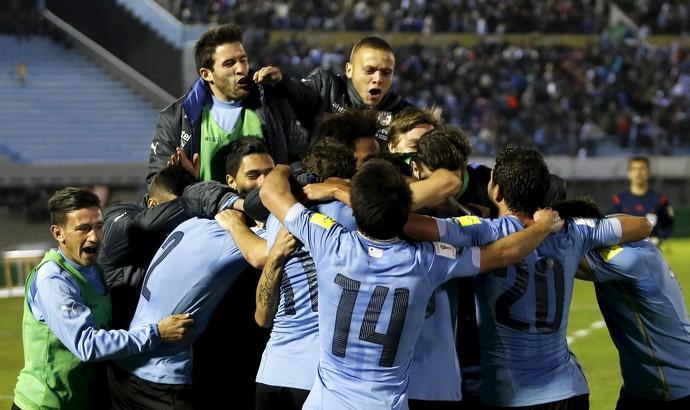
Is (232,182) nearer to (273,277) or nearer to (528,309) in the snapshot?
(273,277)

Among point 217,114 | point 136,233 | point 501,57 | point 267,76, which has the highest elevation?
point 267,76

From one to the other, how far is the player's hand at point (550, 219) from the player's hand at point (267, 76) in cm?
235

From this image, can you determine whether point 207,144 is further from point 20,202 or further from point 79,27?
point 79,27

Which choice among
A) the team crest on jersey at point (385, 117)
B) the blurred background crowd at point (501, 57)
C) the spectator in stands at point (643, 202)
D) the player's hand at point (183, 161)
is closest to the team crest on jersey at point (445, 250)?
the player's hand at point (183, 161)

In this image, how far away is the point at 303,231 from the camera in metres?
4.27

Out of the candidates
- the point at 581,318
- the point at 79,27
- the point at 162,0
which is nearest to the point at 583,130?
the point at 162,0

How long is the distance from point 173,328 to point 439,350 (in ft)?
4.37

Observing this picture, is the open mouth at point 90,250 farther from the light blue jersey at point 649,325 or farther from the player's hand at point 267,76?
the light blue jersey at point 649,325

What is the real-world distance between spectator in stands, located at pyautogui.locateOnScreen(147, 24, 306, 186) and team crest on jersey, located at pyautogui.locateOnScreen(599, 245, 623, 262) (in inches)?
93.1

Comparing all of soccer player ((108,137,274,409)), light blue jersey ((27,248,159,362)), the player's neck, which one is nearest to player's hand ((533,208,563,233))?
soccer player ((108,137,274,409))

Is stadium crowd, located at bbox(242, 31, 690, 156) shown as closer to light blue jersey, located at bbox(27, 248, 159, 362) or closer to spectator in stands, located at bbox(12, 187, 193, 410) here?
spectator in stands, located at bbox(12, 187, 193, 410)

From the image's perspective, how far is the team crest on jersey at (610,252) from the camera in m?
4.82

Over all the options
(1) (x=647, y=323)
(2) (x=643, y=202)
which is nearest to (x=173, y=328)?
(1) (x=647, y=323)

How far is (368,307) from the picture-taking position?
420 centimetres
